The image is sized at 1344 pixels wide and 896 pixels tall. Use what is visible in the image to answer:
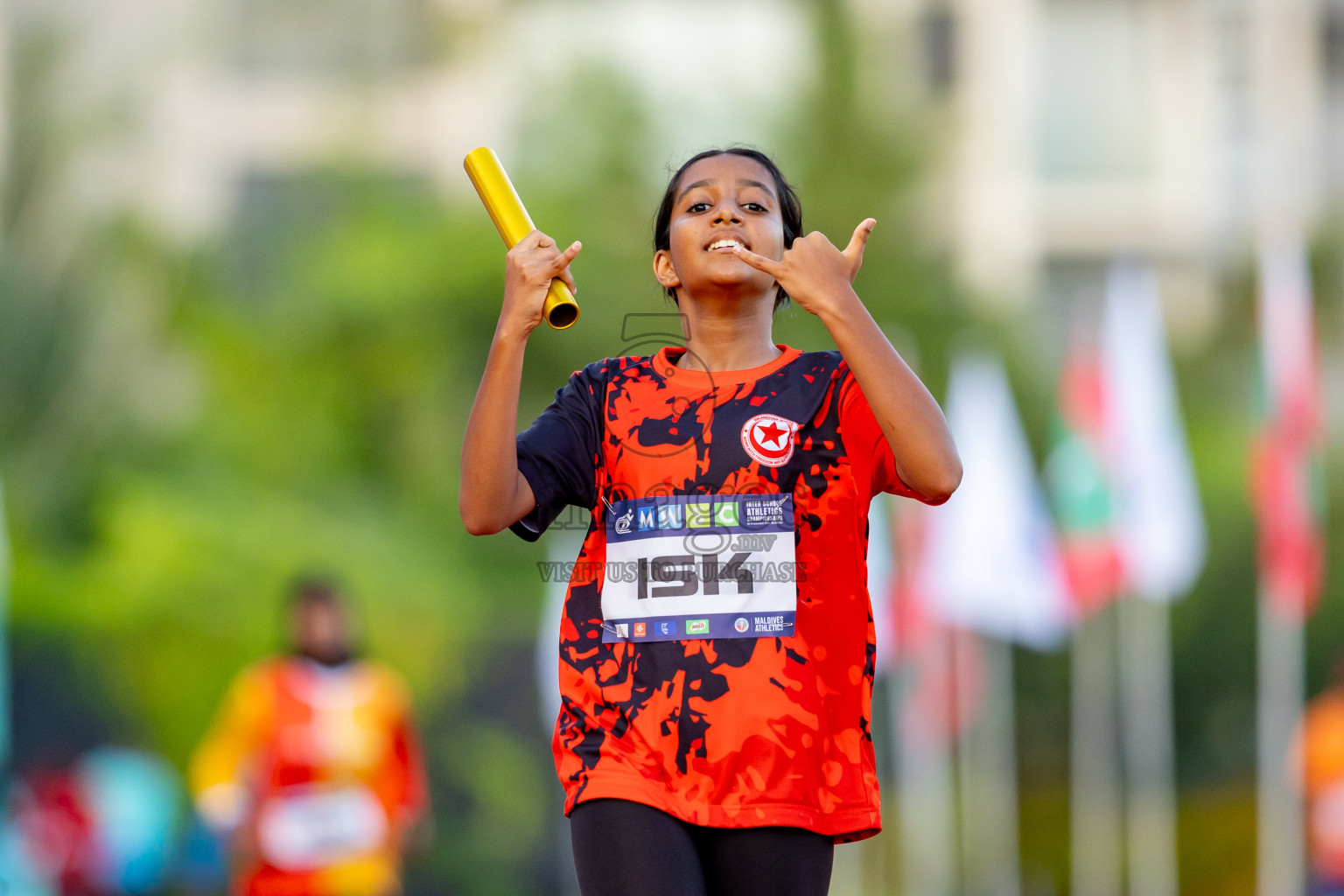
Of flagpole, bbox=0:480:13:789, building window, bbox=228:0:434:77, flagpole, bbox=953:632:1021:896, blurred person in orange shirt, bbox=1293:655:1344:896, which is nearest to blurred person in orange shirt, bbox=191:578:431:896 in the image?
flagpole, bbox=0:480:13:789

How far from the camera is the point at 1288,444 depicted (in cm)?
1124

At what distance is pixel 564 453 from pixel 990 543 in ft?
31.9

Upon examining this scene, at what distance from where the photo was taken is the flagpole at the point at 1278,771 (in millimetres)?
13023

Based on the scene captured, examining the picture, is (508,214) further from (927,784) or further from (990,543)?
(927,784)

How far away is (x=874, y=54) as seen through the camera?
72.3 ft

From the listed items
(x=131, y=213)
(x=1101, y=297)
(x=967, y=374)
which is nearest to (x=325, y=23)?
(x=131, y=213)

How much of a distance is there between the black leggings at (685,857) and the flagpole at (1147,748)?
12.6 metres

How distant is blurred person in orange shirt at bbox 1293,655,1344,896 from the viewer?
9758 millimetres

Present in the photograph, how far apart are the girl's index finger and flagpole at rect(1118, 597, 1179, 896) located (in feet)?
41.7

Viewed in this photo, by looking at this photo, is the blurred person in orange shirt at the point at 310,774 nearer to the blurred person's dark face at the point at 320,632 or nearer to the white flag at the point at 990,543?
the blurred person's dark face at the point at 320,632

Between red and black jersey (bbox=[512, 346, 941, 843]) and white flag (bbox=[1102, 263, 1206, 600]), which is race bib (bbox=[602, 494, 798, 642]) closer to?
red and black jersey (bbox=[512, 346, 941, 843])

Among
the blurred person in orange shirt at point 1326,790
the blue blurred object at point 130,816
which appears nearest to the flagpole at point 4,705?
the blue blurred object at point 130,816

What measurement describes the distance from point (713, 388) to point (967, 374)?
34.7 feet

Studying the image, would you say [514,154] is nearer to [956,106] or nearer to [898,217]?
[898,217]
